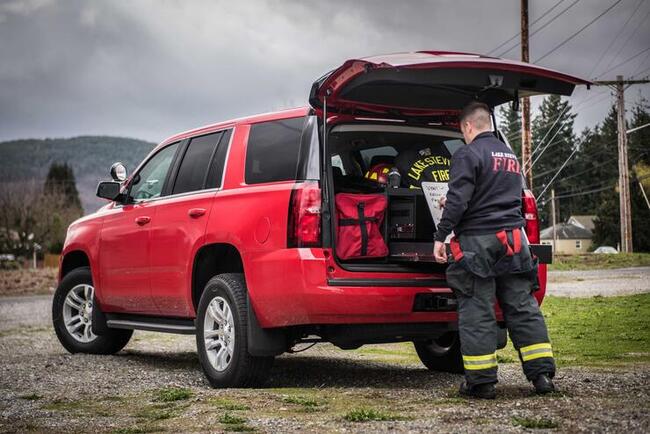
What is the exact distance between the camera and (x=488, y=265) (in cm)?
561

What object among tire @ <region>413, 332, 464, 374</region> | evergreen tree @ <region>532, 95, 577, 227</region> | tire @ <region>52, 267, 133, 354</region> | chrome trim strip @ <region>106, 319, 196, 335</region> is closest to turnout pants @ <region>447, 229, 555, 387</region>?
tire @ <region>413, 332, 464, 374</region>

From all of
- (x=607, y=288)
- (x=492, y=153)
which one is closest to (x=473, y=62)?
(x=492, y=153)

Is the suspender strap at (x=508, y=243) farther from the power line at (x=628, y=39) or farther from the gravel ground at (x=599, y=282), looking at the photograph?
the power line at (x=628, y=39)

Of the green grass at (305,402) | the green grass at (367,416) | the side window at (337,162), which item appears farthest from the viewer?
the side window at (337,162)

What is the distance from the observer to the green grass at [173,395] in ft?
19.7

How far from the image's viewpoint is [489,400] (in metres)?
5.51

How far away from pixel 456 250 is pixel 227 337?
195 cm

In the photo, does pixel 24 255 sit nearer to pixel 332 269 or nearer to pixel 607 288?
pixel 607 288

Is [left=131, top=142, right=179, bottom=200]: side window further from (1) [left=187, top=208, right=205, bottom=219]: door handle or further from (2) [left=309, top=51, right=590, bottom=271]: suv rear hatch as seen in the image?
(2) [left=309, top=51, right=590, bottom=271]: suv rear hatch

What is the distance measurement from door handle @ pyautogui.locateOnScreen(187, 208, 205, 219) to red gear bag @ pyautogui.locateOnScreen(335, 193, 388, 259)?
1321mm

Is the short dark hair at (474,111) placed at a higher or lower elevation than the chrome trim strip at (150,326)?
higher

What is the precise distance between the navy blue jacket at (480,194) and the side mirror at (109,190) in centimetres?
382

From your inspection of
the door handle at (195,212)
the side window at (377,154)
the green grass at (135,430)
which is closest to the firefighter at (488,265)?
the side window at (377,154)

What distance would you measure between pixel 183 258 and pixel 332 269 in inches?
70.9
